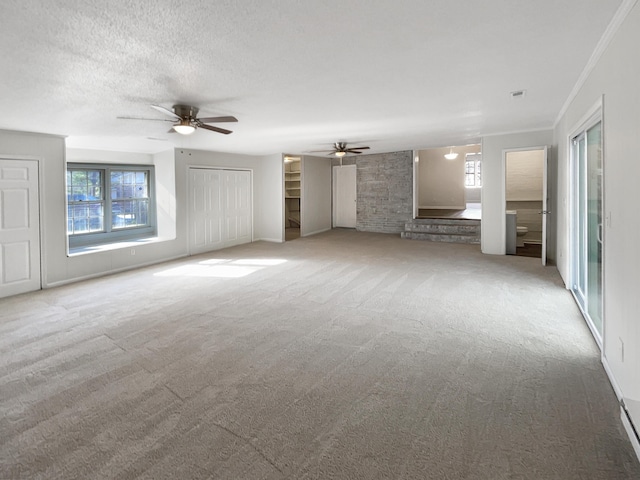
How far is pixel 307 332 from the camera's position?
11.6ft

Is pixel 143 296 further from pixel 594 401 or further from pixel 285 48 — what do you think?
pixel 594 401

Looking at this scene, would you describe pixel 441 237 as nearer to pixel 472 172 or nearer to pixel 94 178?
pixel 472 172

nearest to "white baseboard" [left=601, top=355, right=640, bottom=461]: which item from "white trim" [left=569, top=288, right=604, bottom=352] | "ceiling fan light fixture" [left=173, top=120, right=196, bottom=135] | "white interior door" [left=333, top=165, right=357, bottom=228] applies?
"white trim" [left=569, top=288, right=604, bottom=352]

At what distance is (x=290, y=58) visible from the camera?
2.80 m

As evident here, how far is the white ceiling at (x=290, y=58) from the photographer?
2104mm

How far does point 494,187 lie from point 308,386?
19.7ft

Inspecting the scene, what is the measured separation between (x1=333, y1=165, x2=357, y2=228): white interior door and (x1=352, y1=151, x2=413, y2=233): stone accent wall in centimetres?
27

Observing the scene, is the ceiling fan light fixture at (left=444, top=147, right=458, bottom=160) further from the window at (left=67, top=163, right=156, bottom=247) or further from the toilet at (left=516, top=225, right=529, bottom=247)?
the window at (left=67, top=163, right=156, bottom=247)

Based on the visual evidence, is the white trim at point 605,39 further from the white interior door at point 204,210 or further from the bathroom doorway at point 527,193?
the white interior door at point 204,210

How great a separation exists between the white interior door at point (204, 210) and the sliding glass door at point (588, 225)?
6740 mm

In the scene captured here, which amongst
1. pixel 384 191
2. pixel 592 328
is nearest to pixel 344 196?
pixel 384 191

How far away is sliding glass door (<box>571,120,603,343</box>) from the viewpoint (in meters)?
3.32

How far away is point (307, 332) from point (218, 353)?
0.85m

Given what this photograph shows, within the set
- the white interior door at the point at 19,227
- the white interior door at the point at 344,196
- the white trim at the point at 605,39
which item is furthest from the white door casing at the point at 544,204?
→ the white interior door at the point at 19,227
